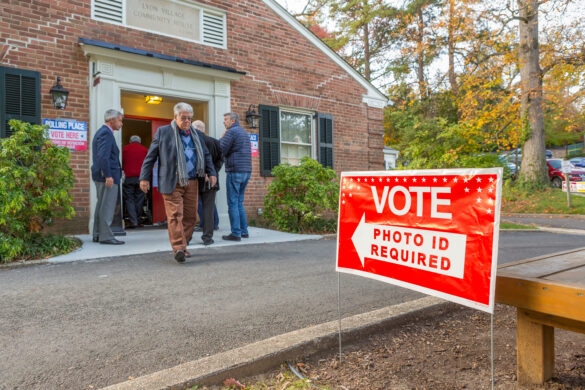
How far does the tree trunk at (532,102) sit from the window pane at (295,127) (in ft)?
32.0

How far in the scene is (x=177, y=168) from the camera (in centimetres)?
470

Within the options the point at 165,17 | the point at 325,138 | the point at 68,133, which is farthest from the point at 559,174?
the point at 68,133

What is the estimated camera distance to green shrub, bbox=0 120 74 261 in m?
4.69

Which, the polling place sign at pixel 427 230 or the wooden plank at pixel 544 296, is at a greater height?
the polling place sign at pixel 427 230

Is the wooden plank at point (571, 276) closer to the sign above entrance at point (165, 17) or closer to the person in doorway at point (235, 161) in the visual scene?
the person in doorway at point (235, 161)

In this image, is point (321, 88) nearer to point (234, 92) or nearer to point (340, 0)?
point (234, 92)

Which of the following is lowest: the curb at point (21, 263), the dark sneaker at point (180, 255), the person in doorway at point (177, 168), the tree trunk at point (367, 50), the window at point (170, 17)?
the curb at point (21, 263)

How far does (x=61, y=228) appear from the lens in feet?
22.4

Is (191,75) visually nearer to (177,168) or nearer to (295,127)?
(295,127)

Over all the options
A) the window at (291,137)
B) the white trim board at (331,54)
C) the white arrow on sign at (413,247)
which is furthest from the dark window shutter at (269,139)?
the white arrow on sign at (413,247)

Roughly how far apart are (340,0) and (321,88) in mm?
16363

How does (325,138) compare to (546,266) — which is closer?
(546,266)

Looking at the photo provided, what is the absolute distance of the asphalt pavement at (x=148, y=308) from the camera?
2.16 meters

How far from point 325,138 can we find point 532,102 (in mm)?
9842
